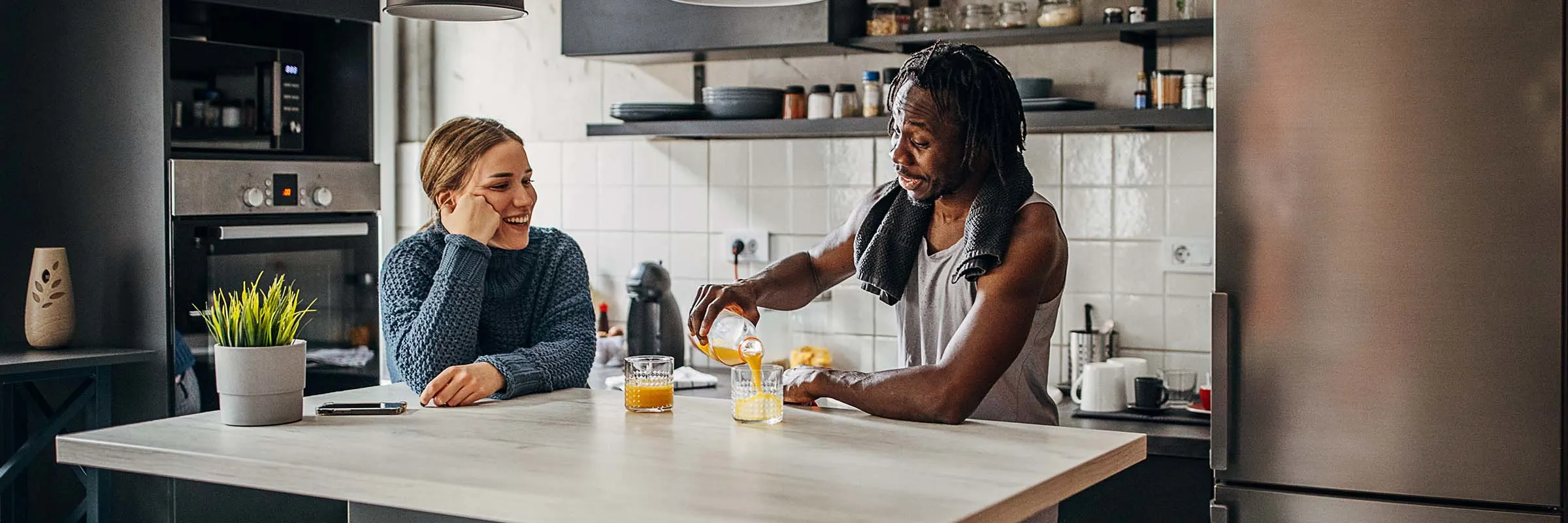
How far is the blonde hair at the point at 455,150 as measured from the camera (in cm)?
251

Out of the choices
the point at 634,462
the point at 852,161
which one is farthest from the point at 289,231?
the point at 634,462

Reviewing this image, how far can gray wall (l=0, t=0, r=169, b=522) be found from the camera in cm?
335

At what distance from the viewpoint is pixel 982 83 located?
2277mm

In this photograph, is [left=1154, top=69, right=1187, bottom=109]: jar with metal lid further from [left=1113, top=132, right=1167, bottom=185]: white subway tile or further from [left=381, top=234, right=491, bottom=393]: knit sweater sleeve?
[left=381, top=234, right=491, bottom=393]: knit sweater sleeve

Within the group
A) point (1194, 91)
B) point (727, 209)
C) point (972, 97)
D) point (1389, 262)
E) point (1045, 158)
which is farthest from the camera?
point (727, 209)

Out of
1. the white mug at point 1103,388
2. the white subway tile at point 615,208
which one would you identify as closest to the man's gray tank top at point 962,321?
the white mug at point 1103,388

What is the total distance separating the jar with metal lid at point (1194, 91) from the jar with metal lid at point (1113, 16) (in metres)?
0.21

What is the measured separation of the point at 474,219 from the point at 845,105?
5.09 feet

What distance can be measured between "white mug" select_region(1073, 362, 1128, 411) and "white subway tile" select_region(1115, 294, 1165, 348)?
13.7 inches

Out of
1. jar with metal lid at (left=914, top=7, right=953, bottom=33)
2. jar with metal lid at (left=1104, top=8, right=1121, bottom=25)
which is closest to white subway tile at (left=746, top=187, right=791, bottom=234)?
jar with metal lid at (left=914, top=7, right=953, bottom=33)

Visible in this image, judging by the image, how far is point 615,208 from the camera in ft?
14.3

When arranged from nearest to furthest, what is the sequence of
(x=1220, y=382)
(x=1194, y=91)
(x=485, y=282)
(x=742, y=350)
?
(x=742, y=350) → (x=485, y=282) → (x=1220, y=382) → (x=1194, y=91)

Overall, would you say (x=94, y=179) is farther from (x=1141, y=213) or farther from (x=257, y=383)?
(x=1141, y=213)

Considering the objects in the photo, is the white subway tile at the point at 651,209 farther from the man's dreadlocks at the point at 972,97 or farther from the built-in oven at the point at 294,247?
the man's dreadlocks at the point at 972,97
